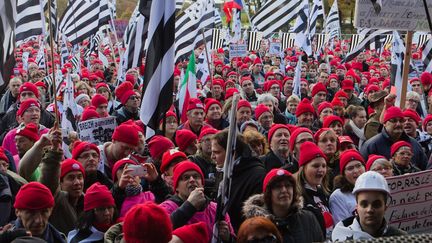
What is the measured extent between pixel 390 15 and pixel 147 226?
6219 mm

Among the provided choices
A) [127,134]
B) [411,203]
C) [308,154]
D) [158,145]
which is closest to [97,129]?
[127,134]

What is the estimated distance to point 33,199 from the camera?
15.6 feet

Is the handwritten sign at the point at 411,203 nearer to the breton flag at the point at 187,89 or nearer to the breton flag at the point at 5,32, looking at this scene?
the breton flag at the point at 5,32

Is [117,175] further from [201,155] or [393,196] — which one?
[393,196]

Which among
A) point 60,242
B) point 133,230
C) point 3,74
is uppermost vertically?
point 3,74

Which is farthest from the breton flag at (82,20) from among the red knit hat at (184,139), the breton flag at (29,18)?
the red knit hat at (184,139)

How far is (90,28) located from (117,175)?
10.7 metres

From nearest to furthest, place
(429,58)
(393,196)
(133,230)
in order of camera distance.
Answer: (133,230)
(393,196)
(429,58)

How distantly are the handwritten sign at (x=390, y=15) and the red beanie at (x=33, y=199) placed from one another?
5.39 metres

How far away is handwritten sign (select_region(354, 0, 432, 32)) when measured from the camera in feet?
29.8

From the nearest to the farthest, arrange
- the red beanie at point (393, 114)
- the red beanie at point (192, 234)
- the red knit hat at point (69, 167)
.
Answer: the red beanie at point (192, 234) < the red knit hat at point (69, 167) < the red beanie at point (393, 114)

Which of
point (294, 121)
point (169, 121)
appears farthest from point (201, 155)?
point (294, 121)

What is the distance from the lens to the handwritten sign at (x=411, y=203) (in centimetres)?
543

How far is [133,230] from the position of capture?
12.4ft
